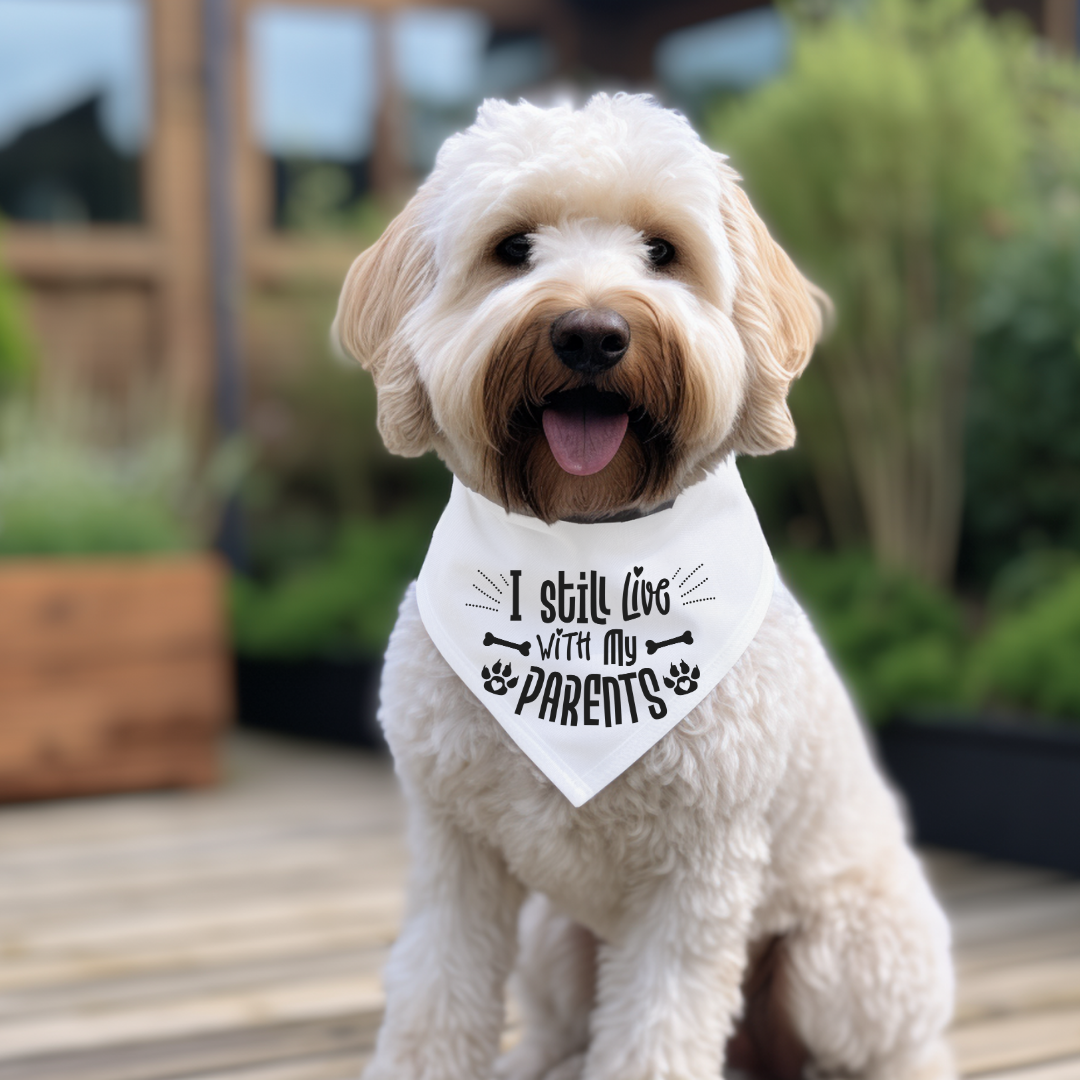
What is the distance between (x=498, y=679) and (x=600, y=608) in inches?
6.4

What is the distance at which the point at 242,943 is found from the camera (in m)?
2.88

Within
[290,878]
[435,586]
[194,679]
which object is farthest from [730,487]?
[194,679]

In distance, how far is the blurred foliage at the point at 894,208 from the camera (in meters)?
4.00

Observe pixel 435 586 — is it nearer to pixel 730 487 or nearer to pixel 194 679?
pixel 730 487

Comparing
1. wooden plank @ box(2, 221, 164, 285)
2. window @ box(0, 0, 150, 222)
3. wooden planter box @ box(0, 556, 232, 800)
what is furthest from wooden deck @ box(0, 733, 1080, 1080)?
window @ box(0, 0, 150, 222)

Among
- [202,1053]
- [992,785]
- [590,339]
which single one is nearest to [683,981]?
[590,339]

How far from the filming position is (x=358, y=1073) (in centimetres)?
218

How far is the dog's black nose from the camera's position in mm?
1477

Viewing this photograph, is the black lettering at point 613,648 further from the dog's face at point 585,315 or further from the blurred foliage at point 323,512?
the blurred foliage at point 323,512

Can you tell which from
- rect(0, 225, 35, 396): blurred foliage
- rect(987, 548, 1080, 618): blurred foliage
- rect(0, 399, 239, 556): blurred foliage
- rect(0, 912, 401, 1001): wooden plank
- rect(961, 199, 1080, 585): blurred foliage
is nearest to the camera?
rect(0, 912, 401, 1001): wooden plank

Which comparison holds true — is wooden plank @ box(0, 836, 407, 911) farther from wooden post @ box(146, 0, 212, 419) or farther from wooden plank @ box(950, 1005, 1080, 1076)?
wooden post @ box(146, 0, 212, 419)

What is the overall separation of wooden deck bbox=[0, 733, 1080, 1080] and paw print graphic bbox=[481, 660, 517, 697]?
0.89 m

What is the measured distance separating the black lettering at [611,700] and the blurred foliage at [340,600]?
3468 mm

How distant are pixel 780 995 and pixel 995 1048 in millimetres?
582
